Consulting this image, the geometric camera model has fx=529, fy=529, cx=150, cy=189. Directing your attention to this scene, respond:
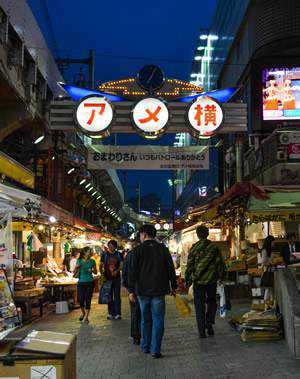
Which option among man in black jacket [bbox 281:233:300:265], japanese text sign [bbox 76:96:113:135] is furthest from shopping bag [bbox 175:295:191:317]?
japanese text sign [bbox 76:96:113:135]

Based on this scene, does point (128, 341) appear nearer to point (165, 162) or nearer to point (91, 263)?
point (91, 263)

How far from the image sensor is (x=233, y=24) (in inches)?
1064

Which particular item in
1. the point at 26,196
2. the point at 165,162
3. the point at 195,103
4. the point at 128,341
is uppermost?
the point at 195,103

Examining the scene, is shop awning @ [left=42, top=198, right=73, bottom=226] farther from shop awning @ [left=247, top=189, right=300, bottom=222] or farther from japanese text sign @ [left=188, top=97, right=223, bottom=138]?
shop awning @ [left=247, top=189, right=300, bottom=222]

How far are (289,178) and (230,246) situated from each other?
594 cm

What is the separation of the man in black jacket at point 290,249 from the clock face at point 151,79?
5405 millimetres

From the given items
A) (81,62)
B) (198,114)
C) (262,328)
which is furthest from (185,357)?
(81,62)

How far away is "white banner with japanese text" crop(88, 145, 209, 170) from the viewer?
1298cm

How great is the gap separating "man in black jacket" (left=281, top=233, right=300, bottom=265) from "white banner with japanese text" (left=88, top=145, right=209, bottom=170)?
10.2 feet

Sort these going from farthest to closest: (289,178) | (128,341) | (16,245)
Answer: (16,245) → (289,178) → (128,341)

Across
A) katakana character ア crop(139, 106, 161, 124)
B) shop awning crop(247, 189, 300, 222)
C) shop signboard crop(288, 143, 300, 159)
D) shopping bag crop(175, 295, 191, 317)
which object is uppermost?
katakana character ア crop(139, 106, 161, 124)

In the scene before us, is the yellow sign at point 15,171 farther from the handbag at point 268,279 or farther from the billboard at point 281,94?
the billboard at point 281,94

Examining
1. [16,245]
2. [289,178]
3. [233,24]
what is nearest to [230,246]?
[289,178]

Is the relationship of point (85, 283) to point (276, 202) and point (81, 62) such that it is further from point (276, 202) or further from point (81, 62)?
point (81, 62)
